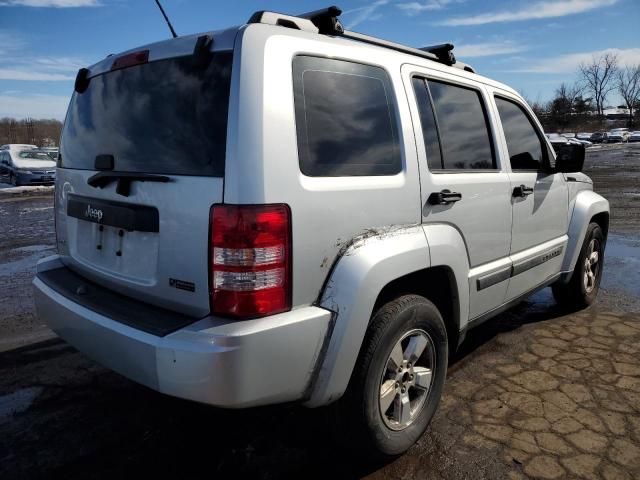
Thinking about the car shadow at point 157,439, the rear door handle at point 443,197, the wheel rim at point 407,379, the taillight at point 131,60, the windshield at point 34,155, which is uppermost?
the windshield at point 34,155

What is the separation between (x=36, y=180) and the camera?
19656 mm

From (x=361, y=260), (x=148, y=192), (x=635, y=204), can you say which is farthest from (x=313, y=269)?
(x=635, y=204)

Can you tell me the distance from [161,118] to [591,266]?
14.1 ft

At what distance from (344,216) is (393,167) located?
0.47 metres

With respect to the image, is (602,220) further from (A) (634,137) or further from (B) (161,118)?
(A) (634,137)

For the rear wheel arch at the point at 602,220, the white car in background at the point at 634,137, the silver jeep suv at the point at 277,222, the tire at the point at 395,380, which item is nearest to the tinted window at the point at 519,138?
the silver jeep suv at the point at 277,222

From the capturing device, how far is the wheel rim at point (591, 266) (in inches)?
178

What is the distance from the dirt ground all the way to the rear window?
1.16 meters

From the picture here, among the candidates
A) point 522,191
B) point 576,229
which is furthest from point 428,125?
point 576,229

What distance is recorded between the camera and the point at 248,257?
1828 mm

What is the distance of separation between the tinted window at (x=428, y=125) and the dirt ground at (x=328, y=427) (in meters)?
1.44

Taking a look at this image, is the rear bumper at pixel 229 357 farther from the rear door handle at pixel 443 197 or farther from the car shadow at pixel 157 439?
the rear door handle at pixel 443 197

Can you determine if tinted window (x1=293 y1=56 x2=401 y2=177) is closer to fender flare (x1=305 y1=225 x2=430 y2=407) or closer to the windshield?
fender flare (x1=305 y1=225 x2=430 y2=407)

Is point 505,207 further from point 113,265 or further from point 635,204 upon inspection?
point 635,204
